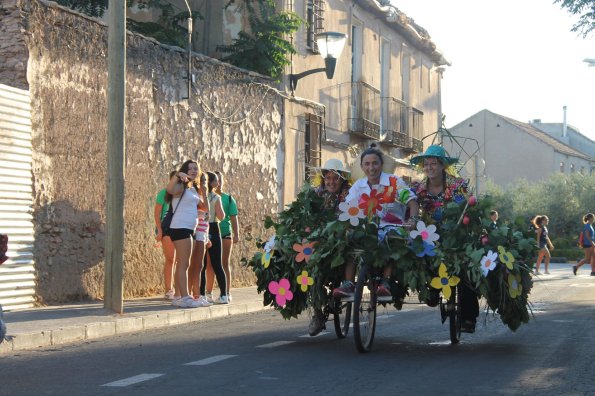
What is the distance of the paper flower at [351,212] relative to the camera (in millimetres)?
9328

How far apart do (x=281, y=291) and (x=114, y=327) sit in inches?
103

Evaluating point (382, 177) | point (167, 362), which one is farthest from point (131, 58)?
point (167, 362)

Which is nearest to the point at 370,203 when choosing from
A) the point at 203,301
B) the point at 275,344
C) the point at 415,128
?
the point at 275,344

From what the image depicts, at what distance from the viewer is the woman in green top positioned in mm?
14859

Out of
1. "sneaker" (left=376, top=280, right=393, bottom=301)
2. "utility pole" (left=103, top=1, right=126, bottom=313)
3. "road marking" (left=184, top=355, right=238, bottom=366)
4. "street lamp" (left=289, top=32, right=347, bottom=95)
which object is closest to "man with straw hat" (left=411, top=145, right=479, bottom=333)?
"sneaker" (left=376, top=280, right=393, bottom=301)

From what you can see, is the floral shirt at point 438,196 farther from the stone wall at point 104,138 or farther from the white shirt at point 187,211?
the stone wall at point 104,138

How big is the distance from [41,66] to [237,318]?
4.22m

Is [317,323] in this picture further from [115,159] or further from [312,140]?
[312,140]

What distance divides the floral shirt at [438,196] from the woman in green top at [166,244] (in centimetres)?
553

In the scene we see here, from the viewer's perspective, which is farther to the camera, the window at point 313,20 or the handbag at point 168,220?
the window at point 313,20

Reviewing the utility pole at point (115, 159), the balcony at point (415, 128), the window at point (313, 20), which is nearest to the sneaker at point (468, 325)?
the utility pole at point (115, 159)

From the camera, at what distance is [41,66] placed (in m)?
13.7

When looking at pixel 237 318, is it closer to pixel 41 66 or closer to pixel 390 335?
pixel 390 335

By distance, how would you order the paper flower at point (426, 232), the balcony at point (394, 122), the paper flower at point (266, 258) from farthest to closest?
1. the balcony at point (394, 122)
2. the paper flower at point (266, 258)
3. the paper flower at point (426, 232)
